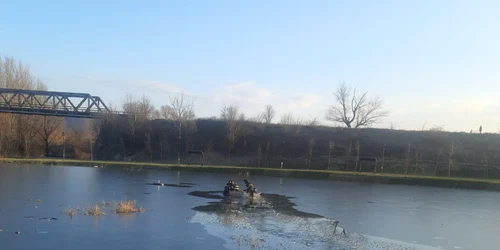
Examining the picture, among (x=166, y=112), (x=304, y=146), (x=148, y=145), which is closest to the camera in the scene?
(x=304, y=146)

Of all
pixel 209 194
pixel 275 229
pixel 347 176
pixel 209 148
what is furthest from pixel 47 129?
pixel 275 229

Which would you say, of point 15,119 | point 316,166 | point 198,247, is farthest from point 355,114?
point 198,247

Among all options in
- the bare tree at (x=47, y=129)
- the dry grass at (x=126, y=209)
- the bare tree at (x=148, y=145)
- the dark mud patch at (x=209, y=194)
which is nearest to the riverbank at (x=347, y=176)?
the bare tree at (x=148, y=145)

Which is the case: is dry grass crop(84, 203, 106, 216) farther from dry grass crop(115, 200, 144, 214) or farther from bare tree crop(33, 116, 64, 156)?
bare tree crop(33, 116, 64, 156)

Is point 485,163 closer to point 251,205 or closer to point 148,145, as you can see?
point 251,205

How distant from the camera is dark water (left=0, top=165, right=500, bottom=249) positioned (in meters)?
18.1

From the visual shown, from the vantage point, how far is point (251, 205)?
30172 mm

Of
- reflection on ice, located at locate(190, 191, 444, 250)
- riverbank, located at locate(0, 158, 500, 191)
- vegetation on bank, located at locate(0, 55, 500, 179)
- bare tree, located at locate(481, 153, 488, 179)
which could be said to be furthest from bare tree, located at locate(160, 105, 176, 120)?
reflection on ice, located at locate(190, 191, 444, 250)

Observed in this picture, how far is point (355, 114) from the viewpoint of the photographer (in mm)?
96188

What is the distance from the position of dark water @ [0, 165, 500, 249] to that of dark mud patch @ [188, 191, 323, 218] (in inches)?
2.5

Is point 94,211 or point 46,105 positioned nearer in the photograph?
point 94,211

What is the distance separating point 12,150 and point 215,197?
2434 inches

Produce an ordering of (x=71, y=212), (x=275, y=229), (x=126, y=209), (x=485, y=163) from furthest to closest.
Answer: (x=485, y=163) → (x=126, y=209) → (x=71, y=212) → (x=275, y=229)

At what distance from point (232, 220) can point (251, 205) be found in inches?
261
